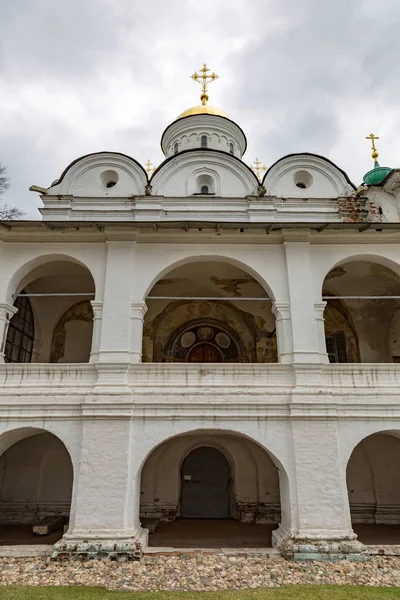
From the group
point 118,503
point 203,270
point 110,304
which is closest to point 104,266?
point 110,304

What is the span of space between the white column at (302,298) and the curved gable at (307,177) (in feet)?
12.4

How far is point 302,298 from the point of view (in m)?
8.45

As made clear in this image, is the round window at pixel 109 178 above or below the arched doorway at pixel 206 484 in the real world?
above

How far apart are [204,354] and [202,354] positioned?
5 cm

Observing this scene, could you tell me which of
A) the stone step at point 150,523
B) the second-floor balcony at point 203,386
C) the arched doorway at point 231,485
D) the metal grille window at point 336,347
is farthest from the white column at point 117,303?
the metal grille window at point 336,347

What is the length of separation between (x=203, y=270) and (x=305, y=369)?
12.6 feet

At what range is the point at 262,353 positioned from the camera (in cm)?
1086

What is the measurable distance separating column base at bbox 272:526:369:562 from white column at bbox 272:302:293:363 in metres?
2.97

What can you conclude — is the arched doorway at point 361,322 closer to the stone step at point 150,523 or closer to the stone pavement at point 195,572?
the stone pavement at point 195,572

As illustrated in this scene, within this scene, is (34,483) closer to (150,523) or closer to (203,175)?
(150,523)

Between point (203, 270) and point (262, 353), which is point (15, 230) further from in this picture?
point (262, 353)

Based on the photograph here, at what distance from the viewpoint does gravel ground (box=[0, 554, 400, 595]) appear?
5.91 meters

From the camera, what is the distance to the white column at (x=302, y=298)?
318 inches

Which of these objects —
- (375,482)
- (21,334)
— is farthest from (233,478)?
(21,334)
